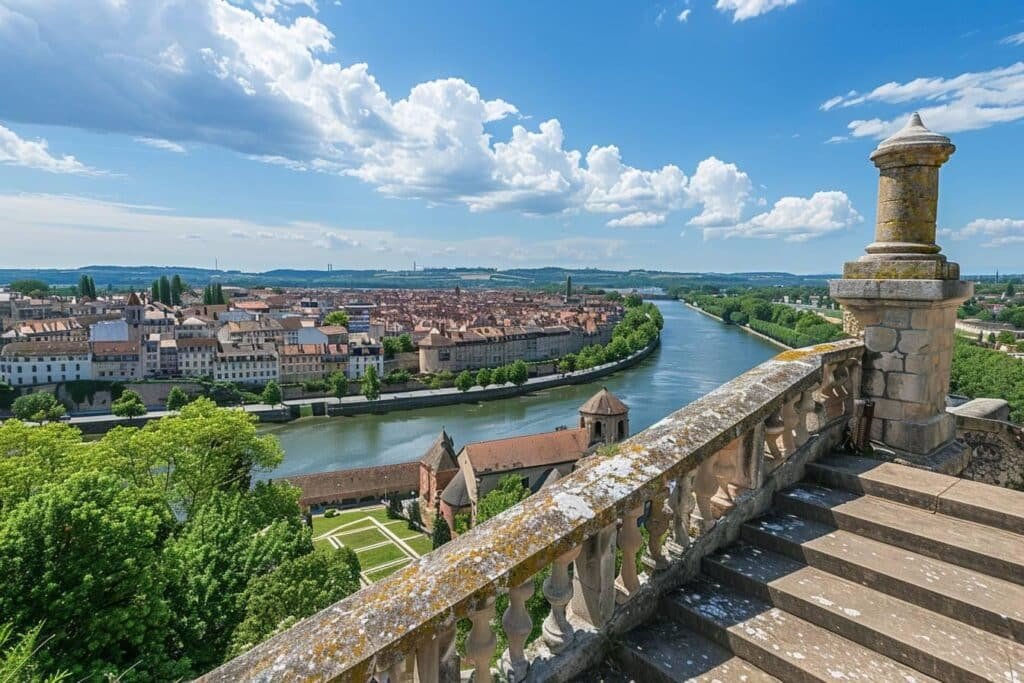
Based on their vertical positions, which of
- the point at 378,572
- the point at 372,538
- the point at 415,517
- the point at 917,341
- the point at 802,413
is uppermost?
the point at 917,341

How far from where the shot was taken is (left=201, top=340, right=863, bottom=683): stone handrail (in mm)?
2219

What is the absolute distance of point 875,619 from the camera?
291 centimetres

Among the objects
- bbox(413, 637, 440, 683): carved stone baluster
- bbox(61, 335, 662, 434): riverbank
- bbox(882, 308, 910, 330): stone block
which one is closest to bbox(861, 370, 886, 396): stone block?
bbox(882, 308, 910, 330): stone block

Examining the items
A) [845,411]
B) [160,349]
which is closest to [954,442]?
[845,411]

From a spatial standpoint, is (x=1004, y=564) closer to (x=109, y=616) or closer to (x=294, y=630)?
(x=294, y=630)

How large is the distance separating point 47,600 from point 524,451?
1050 inches

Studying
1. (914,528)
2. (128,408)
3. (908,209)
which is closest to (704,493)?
(914,528)

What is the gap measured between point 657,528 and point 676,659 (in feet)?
2.27

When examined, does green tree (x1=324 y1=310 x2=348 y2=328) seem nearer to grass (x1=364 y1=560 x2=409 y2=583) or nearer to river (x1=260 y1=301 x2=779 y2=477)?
river (x1=260 y1=301 x2=779 y2=477)

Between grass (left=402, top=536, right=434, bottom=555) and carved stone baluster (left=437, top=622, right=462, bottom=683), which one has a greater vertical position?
carved stone baluster (left=437, top=622, right=462, bottom=683)

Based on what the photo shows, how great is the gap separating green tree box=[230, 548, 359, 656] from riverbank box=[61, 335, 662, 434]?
4474 centimetres

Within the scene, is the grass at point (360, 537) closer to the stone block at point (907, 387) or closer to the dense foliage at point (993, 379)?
the stone block at point (907, 387)

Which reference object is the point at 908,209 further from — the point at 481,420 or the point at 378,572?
the point at 481,420

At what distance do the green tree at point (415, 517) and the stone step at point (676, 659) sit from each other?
29.4 meters
